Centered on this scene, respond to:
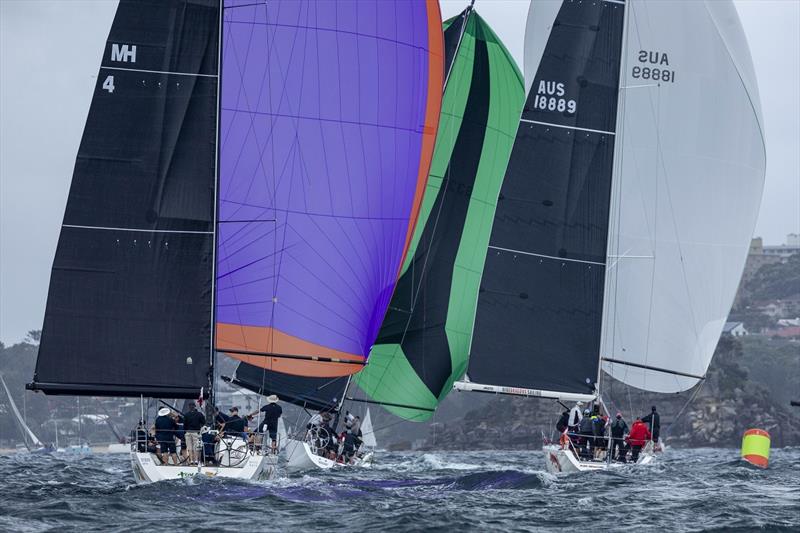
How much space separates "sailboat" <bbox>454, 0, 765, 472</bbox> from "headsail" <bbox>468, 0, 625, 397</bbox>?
0.09ft

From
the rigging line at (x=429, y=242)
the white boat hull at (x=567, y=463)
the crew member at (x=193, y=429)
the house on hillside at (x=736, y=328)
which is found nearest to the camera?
the crew member at (x=193, y=429)

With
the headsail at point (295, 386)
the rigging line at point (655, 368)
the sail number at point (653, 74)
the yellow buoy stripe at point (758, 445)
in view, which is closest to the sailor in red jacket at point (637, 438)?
the rigging line at point (655, 368)

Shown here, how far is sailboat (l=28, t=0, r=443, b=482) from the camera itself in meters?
21.0

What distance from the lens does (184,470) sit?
66.3ft

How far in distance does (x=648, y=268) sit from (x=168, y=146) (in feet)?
38.5

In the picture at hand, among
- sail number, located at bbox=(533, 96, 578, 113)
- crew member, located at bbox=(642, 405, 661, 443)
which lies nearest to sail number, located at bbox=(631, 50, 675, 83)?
sail number, located at bbox=(533, 96, 578, 113)

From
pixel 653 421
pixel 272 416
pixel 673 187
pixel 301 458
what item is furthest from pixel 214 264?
pixel 673 187

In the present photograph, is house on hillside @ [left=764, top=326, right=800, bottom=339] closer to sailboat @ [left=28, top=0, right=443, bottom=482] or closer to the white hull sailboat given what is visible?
sailboat @ [left=28, top=0, right=443, bottom=482]

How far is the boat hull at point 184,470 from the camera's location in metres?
20.2

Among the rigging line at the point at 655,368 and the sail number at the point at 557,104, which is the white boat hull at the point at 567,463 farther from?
the sail number at the point at 557,104

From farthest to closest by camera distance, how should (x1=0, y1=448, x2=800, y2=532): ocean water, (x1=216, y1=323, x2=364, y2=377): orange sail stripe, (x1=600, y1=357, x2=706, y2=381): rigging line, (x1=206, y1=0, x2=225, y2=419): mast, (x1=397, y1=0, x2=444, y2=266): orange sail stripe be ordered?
(x1=600, y1=357, x2=706, y2=381): rigging line
(x1=397, y1=0, x2=444, y2=266): orange sail stripe
(x1=216, y1=323, x2=364, y2=377): orange sail stripe
(x1=206, y1=0, x2=225, y2=419): mast
(x1=0, y1=448, x2=800, y2=532): ocean water

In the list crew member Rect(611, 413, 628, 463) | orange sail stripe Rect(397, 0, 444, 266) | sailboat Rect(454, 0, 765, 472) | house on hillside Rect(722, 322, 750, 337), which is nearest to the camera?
orange sail stripe Rect(397, 0, 444, 266)

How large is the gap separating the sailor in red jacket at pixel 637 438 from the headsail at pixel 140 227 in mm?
9004

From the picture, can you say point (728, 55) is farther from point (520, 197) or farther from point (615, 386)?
point (615, 386)
